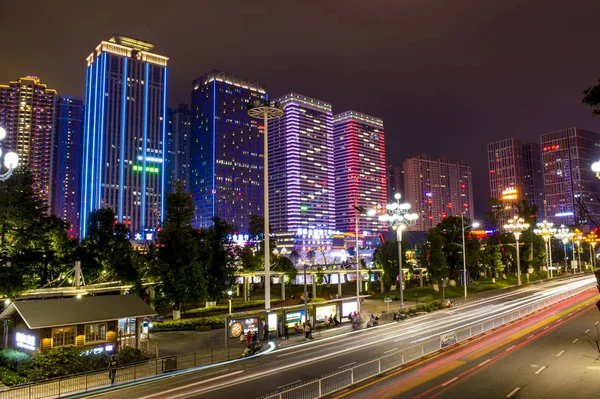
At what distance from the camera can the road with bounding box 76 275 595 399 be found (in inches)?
870

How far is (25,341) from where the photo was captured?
29.2 metres

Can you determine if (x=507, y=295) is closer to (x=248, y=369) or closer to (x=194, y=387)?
(x=248, y=369)

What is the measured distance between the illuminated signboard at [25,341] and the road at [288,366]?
9.05m

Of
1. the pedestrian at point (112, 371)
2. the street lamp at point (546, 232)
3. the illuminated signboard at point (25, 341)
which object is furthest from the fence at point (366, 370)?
the street lamp at point (546, 232)

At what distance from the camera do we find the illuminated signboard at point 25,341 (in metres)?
28.6

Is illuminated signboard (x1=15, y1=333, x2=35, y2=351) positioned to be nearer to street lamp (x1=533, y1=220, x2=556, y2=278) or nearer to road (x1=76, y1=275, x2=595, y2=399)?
road (x1=76, y1=275, x2=595, y2=399)

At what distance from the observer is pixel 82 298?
31750mm

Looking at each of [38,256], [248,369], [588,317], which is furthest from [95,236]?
[588,317]

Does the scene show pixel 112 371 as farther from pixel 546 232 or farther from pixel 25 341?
pixel 546 232

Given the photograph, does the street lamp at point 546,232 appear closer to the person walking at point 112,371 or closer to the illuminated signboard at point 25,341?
the person walking at point 112,371

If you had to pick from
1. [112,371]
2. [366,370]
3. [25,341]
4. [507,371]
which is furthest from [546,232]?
[25,341]

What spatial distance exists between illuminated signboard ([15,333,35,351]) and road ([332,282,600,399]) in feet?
68.5

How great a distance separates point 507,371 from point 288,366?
1237cm

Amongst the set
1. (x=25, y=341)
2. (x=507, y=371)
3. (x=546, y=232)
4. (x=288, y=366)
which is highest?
(x=546, y=232)
